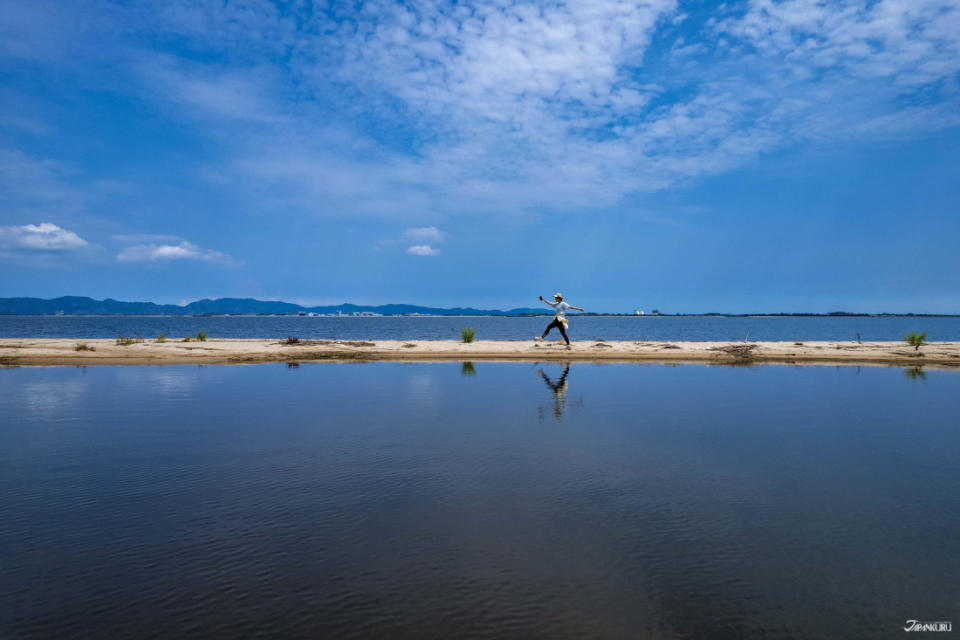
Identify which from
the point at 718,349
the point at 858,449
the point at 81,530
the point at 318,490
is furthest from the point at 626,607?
the point at 718,349

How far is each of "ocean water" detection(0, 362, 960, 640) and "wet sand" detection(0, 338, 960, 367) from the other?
14354 millimetres

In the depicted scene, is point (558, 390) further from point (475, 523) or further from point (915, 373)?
point (915, 373)

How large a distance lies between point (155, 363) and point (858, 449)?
26.1m

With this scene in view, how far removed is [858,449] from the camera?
9.10m

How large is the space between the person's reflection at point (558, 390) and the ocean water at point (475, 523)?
1.67ft

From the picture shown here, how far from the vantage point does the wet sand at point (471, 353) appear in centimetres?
2533

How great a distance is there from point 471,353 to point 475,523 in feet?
75.4

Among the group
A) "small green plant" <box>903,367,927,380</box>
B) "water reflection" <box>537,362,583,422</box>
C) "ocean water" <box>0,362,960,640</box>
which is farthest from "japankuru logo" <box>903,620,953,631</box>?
"small green plant" <box>903,367,927,380</box>

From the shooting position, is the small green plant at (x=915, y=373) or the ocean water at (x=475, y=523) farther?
the small green plant at (x=915, y=373)

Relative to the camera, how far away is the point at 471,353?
28750 mm

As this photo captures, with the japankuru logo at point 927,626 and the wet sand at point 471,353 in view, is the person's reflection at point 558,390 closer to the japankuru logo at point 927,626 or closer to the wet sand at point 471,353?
the wet sand at point 471,353

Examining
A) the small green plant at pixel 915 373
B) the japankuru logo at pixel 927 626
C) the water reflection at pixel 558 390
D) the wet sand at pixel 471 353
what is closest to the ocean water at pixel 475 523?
the japankuru logo at pixel 927 626

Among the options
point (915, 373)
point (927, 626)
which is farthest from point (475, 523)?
point (915, 373)

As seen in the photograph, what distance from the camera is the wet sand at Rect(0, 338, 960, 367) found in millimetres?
25328
